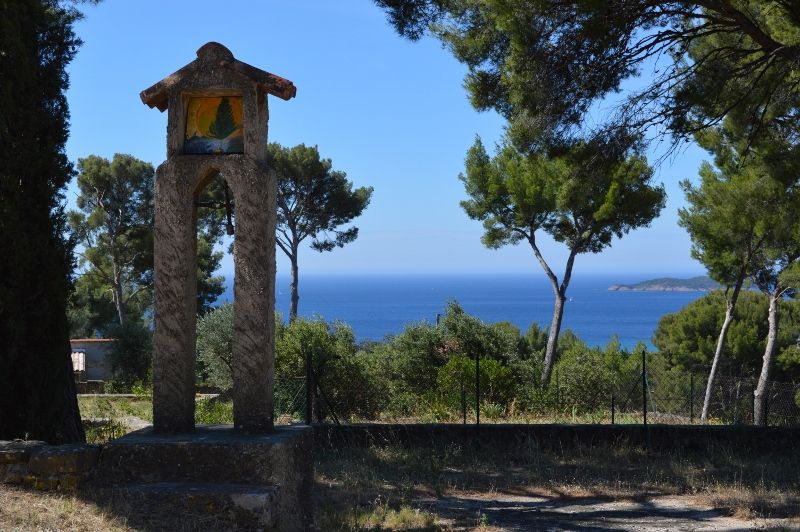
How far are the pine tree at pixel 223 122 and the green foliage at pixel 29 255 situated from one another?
302cm

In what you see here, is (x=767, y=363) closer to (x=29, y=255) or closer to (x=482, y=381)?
(x=482, y=381)

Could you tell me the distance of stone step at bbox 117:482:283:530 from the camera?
555 centimetres

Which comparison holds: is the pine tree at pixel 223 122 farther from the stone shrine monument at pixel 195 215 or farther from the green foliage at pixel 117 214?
the green foliage at pixel 117 214

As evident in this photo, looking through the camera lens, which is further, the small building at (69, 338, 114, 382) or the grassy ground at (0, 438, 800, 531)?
the small building at (69, 338, 114, 382)

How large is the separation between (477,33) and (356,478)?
542cm

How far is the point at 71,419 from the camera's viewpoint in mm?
9016

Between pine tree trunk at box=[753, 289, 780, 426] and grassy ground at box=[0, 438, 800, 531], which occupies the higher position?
pine tree trunk at box=[753, 289, 780, 426]

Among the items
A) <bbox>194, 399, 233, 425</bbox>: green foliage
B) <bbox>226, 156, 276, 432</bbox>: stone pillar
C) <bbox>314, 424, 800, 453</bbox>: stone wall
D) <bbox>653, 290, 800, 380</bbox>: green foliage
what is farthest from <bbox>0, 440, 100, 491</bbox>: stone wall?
<bbox>653, 290, 800, 380</bbox>: green foliage

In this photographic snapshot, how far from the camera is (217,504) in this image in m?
5.60

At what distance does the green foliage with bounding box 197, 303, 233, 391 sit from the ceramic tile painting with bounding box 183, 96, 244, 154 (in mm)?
12076

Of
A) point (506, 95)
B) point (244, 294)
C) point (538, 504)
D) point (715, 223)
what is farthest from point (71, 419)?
point (715, 223)

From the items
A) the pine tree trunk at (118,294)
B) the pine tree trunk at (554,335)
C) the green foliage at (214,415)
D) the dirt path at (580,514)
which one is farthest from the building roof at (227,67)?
the pine tree trunk at (118,294)

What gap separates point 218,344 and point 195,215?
12378 mm

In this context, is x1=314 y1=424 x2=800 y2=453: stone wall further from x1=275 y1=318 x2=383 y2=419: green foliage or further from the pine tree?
the pine tree
